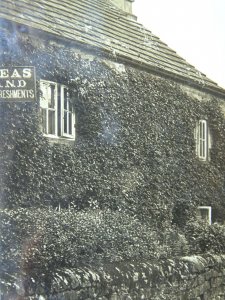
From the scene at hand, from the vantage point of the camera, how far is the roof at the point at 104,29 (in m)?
11.5

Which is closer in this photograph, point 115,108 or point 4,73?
point 4,73

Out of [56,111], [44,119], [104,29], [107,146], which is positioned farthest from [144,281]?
[104,29]

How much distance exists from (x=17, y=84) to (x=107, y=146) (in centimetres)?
607

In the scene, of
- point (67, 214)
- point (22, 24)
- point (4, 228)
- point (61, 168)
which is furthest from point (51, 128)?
point (4, 228)

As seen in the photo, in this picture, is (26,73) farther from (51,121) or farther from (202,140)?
(202,140)

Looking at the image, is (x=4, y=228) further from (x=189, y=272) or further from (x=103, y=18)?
(x=103, y=18)

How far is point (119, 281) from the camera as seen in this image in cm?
715

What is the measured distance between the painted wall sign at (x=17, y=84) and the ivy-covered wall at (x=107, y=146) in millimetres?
3520

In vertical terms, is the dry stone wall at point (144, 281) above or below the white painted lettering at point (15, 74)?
below

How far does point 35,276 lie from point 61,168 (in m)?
5.20

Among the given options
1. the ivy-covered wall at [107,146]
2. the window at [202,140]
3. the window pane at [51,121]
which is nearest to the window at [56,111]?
the window pane at [51,121]

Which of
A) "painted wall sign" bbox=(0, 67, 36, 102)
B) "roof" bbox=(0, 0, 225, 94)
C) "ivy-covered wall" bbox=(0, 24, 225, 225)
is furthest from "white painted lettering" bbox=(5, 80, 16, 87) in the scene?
"roof" bbox=(0, 0, 225, 94)

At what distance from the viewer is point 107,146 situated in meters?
12.4

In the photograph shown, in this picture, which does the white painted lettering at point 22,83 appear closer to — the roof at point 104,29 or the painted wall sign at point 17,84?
the painted wall sign at point 17,84
